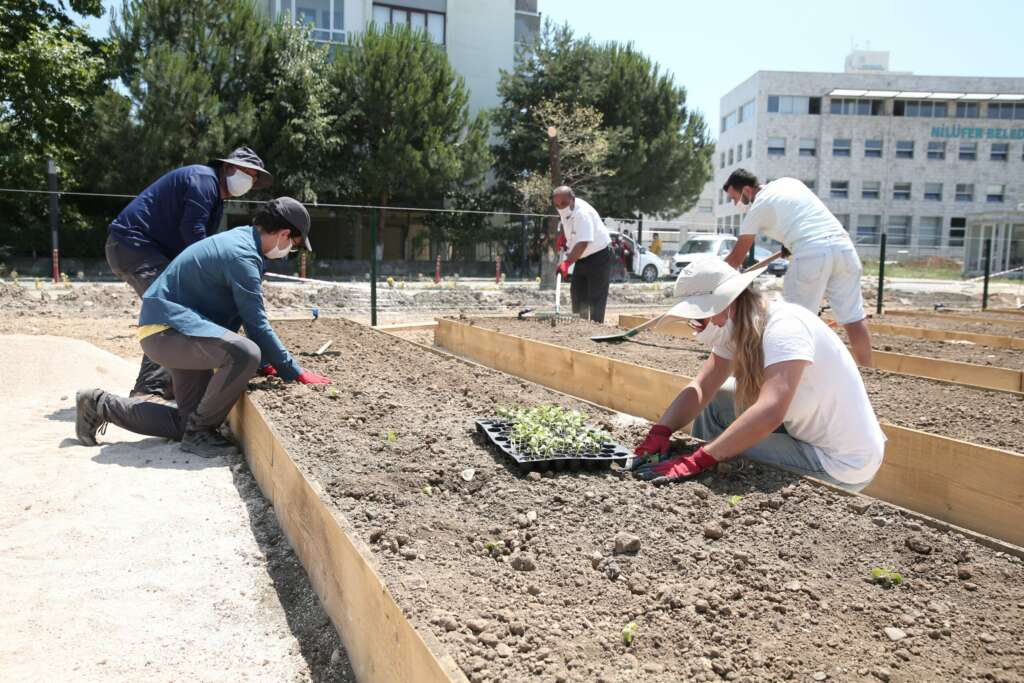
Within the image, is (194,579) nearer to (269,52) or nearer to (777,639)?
(777,639)

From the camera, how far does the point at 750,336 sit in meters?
2.75

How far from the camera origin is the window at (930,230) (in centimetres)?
4341

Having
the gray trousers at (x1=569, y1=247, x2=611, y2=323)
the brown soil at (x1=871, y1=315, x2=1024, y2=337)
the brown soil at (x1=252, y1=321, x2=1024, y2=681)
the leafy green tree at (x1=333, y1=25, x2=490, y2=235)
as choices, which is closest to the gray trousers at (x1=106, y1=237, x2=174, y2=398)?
the brown soil at (x1=252, y1=321, x2=1024, y2=681)

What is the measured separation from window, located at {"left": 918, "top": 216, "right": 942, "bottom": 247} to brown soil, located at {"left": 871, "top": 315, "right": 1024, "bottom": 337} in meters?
37.7

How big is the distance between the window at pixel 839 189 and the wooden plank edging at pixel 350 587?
147ft

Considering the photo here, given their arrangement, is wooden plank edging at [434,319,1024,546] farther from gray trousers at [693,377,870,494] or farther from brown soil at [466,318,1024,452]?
brown soil at [466,318,1024,452]

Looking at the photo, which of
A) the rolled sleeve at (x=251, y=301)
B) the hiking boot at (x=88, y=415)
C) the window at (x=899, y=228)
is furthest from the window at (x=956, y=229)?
the hiking boot at (x=88, y=415)

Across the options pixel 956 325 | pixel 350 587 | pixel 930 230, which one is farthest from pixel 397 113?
pixel 930 230

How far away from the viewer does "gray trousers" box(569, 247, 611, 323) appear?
8023mm

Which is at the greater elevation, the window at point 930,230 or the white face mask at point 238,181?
the window at point 930,230

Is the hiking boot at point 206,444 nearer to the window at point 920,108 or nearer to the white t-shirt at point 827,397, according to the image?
the white t-shirt at point 827,397

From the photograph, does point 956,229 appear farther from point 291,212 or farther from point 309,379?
point 291,212

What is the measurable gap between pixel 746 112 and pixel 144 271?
4614 cm

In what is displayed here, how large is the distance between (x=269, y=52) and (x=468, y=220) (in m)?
10.5
